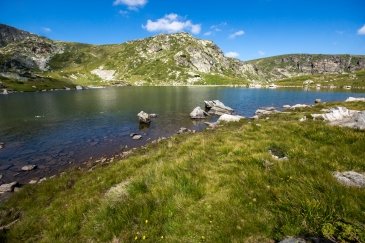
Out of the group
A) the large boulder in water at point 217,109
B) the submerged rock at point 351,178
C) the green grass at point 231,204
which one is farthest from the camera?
the large boulder in water at point 217,109

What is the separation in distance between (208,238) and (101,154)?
2816cm

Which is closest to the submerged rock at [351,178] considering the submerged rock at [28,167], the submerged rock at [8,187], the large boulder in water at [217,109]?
the submerged rock at [8,187]

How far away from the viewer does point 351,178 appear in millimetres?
8039

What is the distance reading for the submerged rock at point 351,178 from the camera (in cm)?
764

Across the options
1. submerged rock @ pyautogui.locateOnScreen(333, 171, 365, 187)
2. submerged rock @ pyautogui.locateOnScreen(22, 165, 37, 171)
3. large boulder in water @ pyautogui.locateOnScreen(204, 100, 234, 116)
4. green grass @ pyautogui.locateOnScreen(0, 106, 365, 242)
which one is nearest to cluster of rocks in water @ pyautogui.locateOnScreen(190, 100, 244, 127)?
large boulder in water @ pyautogui.locateOnScreen(204, 100, 234, 116)

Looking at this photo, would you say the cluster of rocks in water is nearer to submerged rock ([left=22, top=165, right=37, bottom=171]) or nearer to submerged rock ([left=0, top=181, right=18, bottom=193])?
submerged rock ([left=22, top=165, right=37, bottom=171])

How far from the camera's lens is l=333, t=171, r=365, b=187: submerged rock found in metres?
7.64

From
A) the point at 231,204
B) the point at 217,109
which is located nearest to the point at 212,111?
the point at 217,109

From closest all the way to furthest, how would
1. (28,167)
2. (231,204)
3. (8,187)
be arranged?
(231,204)
(8,187)
(28,167)

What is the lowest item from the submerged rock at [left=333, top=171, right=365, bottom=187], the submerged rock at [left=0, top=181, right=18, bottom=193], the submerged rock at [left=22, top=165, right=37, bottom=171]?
the submerged rock at [left=22, top=165, right=37, bottom=171]

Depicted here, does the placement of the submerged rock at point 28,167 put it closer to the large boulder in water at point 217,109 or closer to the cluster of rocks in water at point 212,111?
the cluster of rocks in water at point 212,111

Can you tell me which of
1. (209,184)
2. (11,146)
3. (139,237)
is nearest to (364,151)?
(209,184)

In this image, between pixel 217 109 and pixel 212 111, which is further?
pixel 217 109

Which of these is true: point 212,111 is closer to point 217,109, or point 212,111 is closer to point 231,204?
point 217,109
